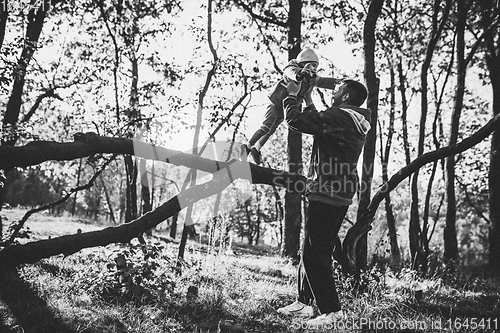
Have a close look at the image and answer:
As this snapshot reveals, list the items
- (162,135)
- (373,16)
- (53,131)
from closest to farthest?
(373,16)
(162,135)
(53,131)

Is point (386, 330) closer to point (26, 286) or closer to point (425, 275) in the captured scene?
point (26, 286)

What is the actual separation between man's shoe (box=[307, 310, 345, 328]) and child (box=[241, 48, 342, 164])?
6.12 ft

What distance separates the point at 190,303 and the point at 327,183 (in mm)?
2076

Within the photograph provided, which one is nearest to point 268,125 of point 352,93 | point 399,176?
point 352,93

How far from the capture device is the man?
375cm

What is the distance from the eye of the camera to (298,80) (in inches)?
157

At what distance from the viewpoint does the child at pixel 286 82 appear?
4.05m

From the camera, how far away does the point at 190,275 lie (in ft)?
18.2

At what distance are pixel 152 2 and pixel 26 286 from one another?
28.8ft

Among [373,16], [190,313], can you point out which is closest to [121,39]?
[373,16]

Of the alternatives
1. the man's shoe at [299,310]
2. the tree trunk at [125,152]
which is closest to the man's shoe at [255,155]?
the tree trunk at [125,152]

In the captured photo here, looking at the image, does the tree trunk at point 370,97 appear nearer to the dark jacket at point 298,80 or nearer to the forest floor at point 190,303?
the forest floor at point 190,303

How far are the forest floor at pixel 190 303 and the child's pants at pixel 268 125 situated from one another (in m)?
1.84

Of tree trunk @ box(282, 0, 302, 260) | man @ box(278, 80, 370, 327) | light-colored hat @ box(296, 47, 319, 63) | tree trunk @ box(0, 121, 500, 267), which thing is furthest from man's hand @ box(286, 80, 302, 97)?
tree trunk @ box(282, 0, 302, 260)
